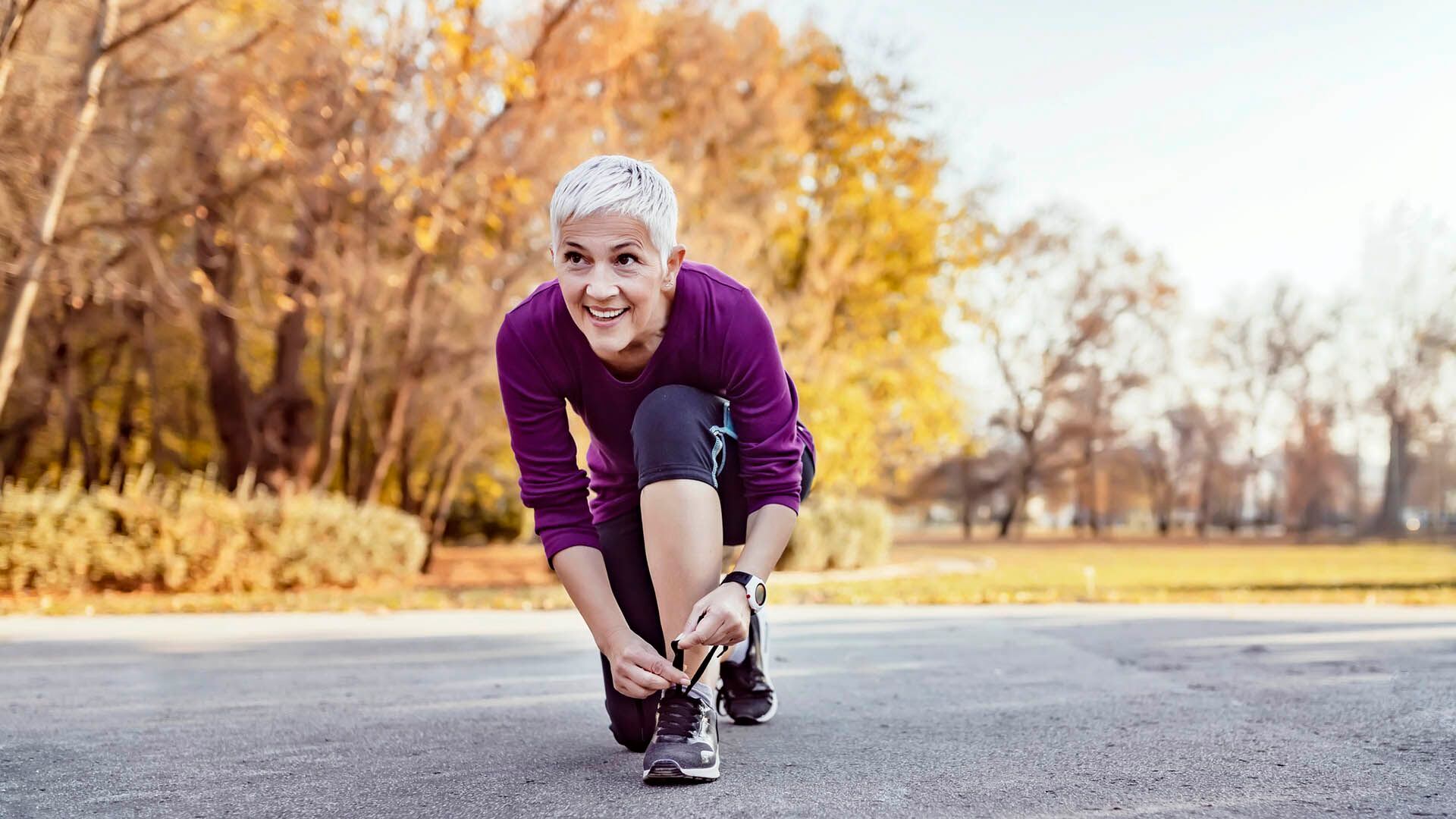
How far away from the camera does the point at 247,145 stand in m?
10.6

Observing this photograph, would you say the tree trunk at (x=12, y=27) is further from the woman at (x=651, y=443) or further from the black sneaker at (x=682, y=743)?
the black sneaker at (x=682, y=743)

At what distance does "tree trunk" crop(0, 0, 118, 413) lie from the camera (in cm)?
909

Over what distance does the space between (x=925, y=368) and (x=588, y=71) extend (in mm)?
9429

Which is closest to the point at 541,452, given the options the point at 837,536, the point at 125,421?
→ the point at 837,536

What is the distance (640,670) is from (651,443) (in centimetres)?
52

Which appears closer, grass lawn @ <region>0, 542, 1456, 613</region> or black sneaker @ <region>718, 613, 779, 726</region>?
black sneaker @ <region>718, 613, 779, 726</region>

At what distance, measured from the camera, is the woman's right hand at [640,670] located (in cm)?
261

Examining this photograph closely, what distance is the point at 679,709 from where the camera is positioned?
2650mm

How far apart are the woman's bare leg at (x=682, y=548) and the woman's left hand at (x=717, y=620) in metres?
0.09

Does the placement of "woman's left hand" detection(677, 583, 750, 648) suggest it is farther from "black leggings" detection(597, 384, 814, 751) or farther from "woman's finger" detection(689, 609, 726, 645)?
"black leggings" detection(597, 384, 814, 751)

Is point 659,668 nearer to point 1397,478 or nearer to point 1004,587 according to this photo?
point 1004,587

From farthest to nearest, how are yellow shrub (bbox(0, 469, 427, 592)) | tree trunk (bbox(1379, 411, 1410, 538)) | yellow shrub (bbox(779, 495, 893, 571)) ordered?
tree trunk (bbox(1379, 411, 1410, 538)), yellow shrub (bbox(779, 495, 893, 571)), yellow shrub (bbox(0, 469, 427, 592))

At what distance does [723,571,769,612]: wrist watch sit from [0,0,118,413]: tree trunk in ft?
27.6

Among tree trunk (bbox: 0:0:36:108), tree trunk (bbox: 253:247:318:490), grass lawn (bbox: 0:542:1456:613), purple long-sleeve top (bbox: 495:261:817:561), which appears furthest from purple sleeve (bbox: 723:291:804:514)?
tree trunk (bbox: 253:247:318:490)
